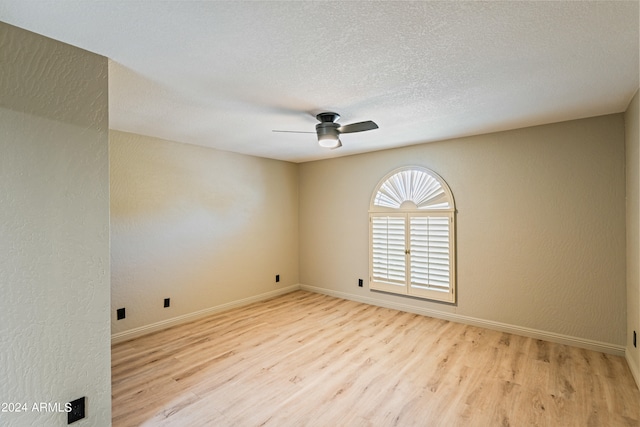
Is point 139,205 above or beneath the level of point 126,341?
above

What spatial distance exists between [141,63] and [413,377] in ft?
10.5

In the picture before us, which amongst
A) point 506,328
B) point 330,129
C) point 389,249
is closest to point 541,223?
point 506,328

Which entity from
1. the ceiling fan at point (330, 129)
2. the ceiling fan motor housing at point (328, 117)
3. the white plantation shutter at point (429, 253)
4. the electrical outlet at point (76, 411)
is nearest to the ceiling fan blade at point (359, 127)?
the ceiling fan at point (330, 129)

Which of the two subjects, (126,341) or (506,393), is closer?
(506,393)

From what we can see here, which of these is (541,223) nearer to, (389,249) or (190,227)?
(389,249)

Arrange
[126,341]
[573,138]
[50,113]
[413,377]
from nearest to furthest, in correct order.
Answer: [50,113]
[413,377]
[573,138]
[126,341]

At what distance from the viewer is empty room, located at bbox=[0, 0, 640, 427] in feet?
5.39

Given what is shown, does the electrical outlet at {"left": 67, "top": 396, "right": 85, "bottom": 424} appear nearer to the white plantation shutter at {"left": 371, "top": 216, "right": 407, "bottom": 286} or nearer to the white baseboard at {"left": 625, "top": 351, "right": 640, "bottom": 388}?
the white plantation shutter at {"left": 371, "top": 216, "right": 407, "bottom": 286}

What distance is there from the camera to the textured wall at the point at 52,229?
1.60 m

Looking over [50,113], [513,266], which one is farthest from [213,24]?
[513,266]

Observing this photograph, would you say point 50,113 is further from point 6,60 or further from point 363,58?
point 363,58

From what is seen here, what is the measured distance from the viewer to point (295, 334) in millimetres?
3664

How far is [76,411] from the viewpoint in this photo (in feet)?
5.90

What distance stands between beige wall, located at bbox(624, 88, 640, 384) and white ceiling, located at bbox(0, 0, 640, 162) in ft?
0.79
